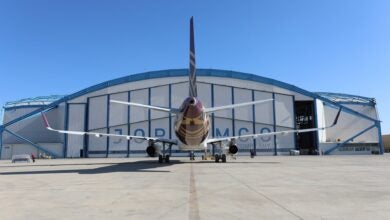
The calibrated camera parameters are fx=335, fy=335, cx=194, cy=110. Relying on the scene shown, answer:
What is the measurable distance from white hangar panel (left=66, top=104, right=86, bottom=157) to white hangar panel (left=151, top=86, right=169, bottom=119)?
1512cm

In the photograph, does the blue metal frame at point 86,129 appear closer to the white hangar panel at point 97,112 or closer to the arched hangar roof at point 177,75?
the white hangar panel at point 97,112

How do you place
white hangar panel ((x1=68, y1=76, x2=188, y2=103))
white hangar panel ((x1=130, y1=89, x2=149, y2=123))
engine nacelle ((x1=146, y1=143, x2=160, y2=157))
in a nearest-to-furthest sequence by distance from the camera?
engine nacelle ((x1=146, y1=143, x2=160, y2=157)) → white hangar panel ((x1=130, y1=89, x2=149, y2=123)) → white hangar panel ((x1=68, y1=76, x2=188, y2=103))

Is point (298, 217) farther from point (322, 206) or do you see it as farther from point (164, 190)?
point (164, 190)

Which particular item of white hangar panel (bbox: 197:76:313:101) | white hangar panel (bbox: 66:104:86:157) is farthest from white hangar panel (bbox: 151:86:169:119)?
white hangar panel (bbox: 66:104:86:157)

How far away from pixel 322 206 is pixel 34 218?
24.7ft

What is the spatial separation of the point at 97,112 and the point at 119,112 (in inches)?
185

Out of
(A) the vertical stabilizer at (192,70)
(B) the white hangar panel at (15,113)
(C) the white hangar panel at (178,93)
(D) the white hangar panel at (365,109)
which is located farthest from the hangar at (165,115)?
(A) the vertical stabilizer at (192,70)

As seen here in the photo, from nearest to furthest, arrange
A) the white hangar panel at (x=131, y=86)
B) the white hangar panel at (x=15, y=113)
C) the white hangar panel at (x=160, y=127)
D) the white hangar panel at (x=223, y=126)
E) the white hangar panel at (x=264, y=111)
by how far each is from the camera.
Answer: the white hangar panel at (x=160, y=127) → the white hangar panel at (x=223, y=126) → the white hangar panel at (x=264, y=111) → the white hangar panel at (x=131, y=86) → the white hangar panel at (x=15, y=113)

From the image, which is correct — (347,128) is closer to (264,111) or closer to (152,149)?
(264,111)

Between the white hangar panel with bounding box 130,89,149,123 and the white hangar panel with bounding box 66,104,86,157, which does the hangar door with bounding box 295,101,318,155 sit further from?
the white hangar panel with bounding box 66,104,86,157

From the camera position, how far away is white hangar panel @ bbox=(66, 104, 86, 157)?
70.5m

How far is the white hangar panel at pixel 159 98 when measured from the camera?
70375 millimetres

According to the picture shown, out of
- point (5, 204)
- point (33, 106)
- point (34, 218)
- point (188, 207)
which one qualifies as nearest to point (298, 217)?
point (188, 207)

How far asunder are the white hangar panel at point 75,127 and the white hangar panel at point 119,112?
20.7 ft
